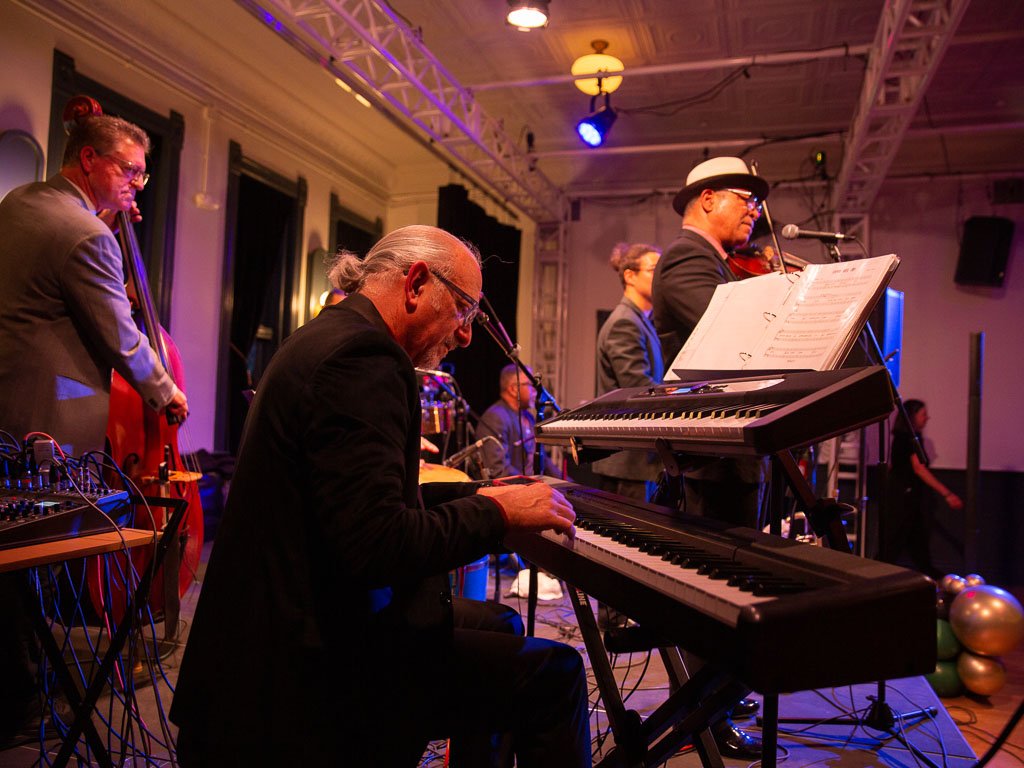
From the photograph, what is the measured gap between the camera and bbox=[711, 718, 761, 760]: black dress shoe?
8.28 feet

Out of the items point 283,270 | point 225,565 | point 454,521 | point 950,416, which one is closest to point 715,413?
point 454,521

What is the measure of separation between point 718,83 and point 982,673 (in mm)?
6112

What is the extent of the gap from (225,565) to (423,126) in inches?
247

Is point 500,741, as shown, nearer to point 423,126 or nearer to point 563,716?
point 563,716

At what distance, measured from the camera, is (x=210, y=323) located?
23.7ft

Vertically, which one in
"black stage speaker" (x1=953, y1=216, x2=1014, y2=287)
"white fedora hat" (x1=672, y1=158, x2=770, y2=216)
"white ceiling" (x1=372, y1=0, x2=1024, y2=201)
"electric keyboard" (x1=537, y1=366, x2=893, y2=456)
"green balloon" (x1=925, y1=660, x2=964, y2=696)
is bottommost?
"green balloon" (x1=925, y1=660, x2=964, y2=696)

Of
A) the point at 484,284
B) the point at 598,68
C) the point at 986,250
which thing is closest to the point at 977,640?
the point at 598,68

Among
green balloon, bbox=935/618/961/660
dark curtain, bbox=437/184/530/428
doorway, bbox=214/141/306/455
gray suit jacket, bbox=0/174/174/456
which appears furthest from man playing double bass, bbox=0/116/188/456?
dark curtain, bbox=437/184/530/428

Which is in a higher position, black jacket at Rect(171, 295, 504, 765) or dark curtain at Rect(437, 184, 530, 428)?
dark curtain at Rect(437, 184, 530, 428)

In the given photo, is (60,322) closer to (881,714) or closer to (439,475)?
(439,475)

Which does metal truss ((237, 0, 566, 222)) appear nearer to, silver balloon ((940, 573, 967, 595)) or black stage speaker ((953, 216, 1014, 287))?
black stage speaker ((953, 216, 1014, 287))

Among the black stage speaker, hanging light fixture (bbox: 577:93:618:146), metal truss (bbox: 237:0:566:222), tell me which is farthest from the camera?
the black stage speaker

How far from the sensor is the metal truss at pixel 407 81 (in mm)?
5402

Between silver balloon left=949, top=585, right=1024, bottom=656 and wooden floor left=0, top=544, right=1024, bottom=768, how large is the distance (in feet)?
1.02
